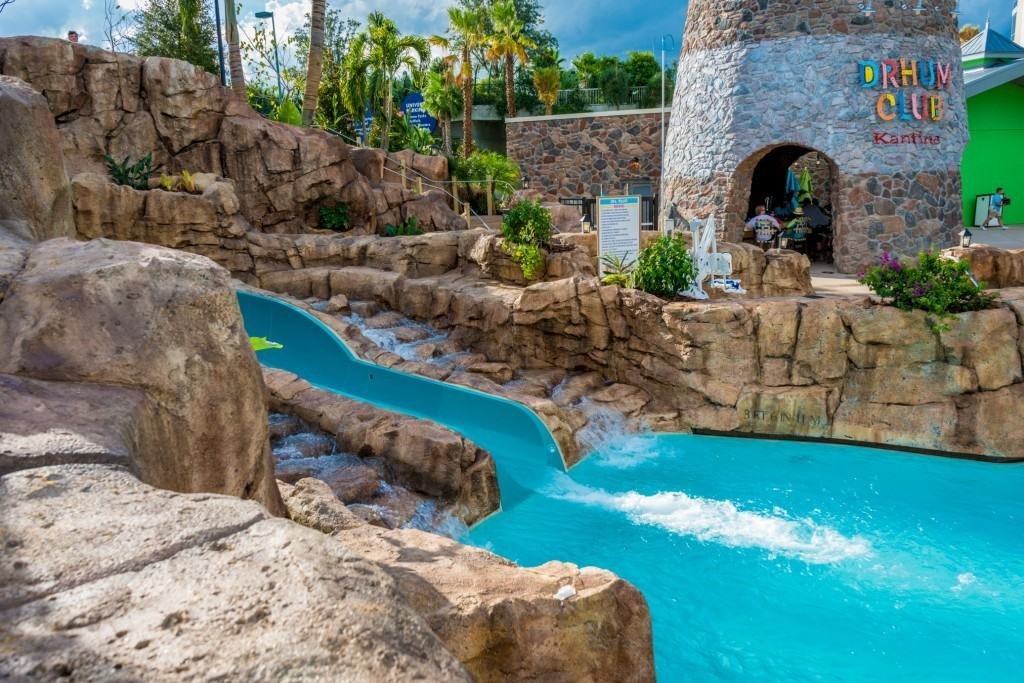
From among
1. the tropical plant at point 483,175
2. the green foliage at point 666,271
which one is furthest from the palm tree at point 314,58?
the green foliage at point 666,271

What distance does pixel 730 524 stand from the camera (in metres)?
7.95

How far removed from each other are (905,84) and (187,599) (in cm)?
1750

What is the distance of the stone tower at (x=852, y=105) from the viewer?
51.8ft

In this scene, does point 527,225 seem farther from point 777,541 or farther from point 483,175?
point 483,175

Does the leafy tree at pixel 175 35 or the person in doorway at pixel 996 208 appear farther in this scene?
the leafy tree at pixel 175 35

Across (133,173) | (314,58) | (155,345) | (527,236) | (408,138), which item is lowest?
(155,345)

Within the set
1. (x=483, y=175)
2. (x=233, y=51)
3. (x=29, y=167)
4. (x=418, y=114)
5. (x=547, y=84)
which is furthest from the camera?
(x=418, y=114)

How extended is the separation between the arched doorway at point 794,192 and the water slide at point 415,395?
383 inches

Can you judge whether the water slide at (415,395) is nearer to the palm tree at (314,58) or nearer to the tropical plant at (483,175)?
the palm tree at (314,58)

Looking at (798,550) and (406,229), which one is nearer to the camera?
(798,550)

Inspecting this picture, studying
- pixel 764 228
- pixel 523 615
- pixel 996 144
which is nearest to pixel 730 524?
pixel 523 615

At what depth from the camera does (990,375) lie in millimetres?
9742

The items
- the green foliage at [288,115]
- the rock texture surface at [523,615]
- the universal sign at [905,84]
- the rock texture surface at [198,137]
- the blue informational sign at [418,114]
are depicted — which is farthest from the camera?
the blue informational sign at [418,114]

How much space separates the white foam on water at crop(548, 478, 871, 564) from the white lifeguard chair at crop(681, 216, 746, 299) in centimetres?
403
